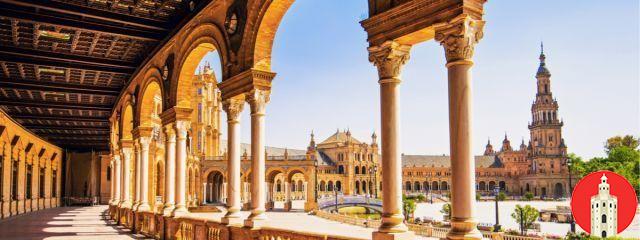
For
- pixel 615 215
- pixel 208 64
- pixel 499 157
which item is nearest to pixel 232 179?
pixel 615 215

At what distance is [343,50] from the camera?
23.4 meters

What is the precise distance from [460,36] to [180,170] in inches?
466

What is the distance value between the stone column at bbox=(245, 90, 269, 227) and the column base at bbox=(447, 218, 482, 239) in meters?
5.67

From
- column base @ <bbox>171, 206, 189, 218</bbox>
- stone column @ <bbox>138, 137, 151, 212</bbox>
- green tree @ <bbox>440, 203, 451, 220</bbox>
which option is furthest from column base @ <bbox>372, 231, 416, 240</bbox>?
green tree @ <bbox>440, 203, 451, 220</bbox>

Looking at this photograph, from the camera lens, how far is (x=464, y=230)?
6.77 meters

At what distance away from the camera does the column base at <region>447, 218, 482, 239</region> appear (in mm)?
6704

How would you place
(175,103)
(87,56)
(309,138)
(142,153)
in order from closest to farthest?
(175,103) → (87,56) → (142,153) → (309,138)

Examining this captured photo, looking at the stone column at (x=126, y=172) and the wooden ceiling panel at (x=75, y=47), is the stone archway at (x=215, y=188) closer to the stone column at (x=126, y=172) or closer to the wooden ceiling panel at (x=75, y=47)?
the wooden ceiling panel at (x=75, y=47)

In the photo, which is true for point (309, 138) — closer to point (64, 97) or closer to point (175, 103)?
point (64, 97)

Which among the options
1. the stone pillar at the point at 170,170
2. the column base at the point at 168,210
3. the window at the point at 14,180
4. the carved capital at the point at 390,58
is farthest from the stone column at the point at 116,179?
the carved capital at the point at 390,58

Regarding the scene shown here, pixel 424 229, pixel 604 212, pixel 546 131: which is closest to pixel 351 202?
pixel 604 212

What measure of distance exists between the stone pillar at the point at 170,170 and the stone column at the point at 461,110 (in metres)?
12.0

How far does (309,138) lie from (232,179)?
96.7m

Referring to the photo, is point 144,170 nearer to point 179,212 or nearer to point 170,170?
point 170,170
